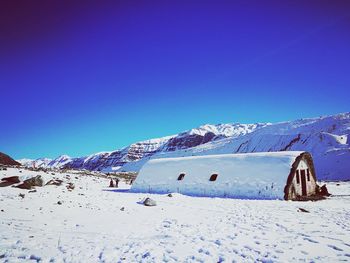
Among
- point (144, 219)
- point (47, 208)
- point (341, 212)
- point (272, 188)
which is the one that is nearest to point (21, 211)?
point (47, 208)

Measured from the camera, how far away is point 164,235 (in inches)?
414

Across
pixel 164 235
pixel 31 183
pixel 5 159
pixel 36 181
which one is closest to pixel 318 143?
pixel 5 159

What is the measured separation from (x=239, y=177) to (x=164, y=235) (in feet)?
60.4

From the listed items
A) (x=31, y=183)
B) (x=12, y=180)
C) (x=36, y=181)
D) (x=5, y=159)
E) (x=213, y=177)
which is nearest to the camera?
(x=12, y=180)

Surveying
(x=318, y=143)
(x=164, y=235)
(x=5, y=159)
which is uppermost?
(x=318, y=143)

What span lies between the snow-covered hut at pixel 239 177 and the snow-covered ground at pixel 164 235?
871cm

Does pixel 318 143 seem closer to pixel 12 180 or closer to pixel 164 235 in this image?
pixel 12 180

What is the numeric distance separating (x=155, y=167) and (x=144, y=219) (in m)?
22.2

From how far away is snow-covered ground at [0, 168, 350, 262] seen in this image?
7.96m

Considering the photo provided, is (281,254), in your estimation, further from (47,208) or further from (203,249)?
(47,208)

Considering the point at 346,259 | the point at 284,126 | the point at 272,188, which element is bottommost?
the point at 346,259

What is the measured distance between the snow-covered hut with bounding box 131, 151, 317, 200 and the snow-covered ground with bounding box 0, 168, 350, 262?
871 cm

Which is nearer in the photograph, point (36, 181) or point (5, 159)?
point (36, 181)

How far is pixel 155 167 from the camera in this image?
36094mm
